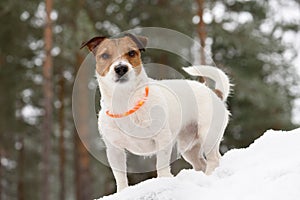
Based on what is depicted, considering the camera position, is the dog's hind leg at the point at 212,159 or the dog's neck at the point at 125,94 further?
the dog's hind leg at the point at 212,159

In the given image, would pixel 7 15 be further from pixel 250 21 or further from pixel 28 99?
pixel 250 21

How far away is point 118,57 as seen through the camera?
16.3 ft

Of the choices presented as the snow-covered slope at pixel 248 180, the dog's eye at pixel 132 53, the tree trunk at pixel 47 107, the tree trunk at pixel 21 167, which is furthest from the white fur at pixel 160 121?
the tree trunk at pixel 21 167

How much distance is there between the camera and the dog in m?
4.95

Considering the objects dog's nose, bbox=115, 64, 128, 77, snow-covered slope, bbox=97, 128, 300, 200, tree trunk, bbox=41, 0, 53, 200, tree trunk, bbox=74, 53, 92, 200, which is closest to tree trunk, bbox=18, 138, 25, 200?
tree trunk, bbox=74, 53, 92, 200

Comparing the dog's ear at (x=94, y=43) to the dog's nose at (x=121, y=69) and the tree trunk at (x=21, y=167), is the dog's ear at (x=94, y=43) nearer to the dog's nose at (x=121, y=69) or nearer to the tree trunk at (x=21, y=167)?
the dog's nose at (x=121, y=69)

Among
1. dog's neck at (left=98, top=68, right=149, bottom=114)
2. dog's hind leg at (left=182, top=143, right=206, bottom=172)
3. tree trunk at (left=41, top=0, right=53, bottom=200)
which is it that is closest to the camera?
dog's neck at (left=98, top=68, right=149, bottom=114)

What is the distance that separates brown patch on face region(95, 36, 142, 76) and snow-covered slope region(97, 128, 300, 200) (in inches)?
47.6

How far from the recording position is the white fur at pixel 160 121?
16.3 feet

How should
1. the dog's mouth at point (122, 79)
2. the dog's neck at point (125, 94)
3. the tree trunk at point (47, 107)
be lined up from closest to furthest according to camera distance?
the dog's mouth at point (122, 79) → the dog's neck at point (125, 94) → the tree trunk at point (47, 107)

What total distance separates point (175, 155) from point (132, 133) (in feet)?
3.47

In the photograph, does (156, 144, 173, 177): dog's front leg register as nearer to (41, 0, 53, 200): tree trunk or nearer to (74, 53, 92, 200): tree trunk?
(41, 0, 53, 200): tree trunk

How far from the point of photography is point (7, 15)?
18.5 meters

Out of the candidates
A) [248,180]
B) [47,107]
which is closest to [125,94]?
[248,180]
